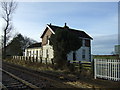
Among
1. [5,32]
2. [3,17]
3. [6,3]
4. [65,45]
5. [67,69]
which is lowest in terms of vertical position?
[67,69]

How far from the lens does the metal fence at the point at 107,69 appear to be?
39.6 ft

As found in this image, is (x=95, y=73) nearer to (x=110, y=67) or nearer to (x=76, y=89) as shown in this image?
(x=110, y=67)

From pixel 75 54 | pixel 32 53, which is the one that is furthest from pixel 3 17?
pixel 75 54

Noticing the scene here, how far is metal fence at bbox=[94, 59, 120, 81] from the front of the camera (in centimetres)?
1206

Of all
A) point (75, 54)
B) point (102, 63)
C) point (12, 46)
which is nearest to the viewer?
point (102, 63)

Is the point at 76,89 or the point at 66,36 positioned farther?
the point at 66,36

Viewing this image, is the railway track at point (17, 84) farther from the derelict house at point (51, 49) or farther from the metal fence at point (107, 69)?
the derelict house at point (51, 49)

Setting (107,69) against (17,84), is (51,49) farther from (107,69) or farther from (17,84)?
→ (17,84)

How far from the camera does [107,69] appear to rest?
42.2 ft

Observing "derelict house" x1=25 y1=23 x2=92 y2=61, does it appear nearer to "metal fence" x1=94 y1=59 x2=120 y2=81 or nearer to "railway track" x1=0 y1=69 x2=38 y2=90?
"metal fence" x1=94 y1=59 x2=120 y2=81

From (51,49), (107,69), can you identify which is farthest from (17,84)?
(51,49)

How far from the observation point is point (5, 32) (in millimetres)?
44906

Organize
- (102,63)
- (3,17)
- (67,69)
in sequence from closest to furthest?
(102,63), (67,69), (3,17)

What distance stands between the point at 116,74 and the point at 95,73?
6.64ft
